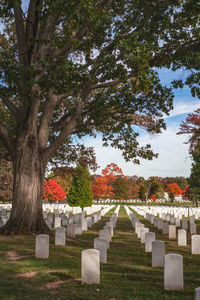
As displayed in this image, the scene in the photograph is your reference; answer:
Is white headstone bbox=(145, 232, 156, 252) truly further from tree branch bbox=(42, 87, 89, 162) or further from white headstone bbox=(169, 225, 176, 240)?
tree branch bbox=(42, 87, 89, 162)

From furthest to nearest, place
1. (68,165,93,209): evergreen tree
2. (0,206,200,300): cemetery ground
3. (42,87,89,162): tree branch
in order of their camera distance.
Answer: (68,165,93,209): evergreen tree, (42,87,89,162): tree branch, (0,206,200,300): cemetery ground

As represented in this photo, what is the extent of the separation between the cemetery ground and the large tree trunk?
82 cm

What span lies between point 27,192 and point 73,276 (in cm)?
531

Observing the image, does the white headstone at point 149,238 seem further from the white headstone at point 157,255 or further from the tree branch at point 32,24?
the tree branch at point 32,24

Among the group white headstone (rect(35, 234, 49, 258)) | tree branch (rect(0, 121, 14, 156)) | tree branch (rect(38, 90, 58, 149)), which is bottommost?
white headstone (rect(35, 234, 49, 258))

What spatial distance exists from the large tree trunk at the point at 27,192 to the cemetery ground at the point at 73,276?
820 mm

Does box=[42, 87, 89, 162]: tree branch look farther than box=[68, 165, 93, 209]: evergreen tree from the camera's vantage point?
No

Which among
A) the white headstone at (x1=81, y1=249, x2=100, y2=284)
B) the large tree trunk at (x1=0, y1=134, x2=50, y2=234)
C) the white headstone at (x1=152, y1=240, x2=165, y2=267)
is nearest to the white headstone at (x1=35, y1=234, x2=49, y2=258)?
the white headstone at (x1=81, y1=249, x2=100, y2=284)

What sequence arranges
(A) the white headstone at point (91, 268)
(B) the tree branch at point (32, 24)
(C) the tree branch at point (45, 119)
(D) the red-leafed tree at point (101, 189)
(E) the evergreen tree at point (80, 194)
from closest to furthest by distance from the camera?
1. (A) the white headstone at point (91, 268)
2. (B) the tree branch at point (32, 24)
3. (C) the tree branch at point (45, 119)
4. (E) the evergreen tree at point (80, 194)
5. (D) the red-leafed tree at point (101, 189)

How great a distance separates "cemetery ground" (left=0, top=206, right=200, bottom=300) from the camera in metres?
5.39

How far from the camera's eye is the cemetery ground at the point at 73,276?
5.39m

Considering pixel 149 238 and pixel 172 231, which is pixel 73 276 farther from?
pixel 172 231

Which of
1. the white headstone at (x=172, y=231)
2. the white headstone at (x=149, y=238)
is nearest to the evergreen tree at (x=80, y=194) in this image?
the white headstone at (x=172, y=231)

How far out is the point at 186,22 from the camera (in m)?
11.2
